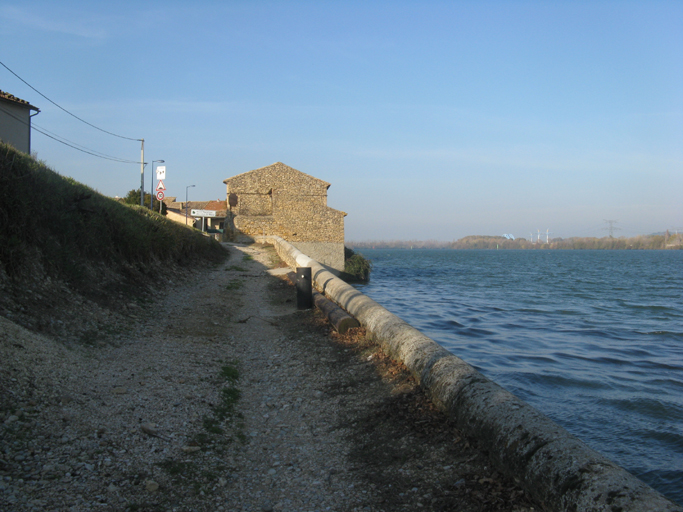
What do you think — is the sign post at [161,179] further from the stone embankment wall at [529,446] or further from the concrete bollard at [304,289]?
the stone embankment wall at [529,446]

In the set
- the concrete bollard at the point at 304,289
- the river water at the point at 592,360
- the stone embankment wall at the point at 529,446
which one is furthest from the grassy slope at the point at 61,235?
the river water at the point at 592,360

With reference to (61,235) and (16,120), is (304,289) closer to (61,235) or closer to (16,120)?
(61,235)

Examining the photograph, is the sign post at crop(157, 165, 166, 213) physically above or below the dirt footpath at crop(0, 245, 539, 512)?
above

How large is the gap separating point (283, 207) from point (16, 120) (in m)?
18.3

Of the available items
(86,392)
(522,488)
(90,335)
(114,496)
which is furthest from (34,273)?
(522,488)

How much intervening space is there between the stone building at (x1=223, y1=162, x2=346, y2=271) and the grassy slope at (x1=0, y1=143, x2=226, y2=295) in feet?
75.8

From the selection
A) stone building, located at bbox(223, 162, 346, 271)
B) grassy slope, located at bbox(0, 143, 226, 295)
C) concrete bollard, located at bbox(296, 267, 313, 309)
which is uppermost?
stone building, located at bbox(223, 162, 346, 271)

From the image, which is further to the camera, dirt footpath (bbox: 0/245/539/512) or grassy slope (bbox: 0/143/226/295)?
grassy slope (bbox: 0/143/226/295)

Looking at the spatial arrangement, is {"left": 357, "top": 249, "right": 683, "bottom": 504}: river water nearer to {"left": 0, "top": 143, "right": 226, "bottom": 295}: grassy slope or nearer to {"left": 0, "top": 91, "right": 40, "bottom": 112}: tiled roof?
{"left": 0, "top": 143, "right": 226, "bottom": 295}: grassy slope

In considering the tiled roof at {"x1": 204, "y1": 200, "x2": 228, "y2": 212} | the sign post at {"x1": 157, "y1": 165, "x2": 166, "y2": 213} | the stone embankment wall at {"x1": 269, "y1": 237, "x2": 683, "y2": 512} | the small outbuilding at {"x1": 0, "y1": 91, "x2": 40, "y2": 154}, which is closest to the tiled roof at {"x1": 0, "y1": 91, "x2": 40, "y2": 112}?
the small outbuilding at {"x1": 0, "y1": 91, "x2": 40, "y2": 154}

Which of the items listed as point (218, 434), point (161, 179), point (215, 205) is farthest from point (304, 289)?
point (215, 205)

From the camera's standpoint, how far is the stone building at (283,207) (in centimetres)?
3566

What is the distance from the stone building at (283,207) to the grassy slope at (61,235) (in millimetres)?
23092

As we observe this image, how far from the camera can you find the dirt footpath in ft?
10.7
